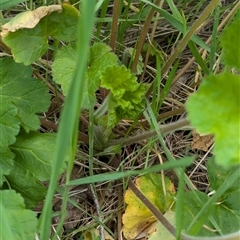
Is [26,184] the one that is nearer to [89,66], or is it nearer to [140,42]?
[89,66]

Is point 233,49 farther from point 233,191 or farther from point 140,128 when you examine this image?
point 140,128

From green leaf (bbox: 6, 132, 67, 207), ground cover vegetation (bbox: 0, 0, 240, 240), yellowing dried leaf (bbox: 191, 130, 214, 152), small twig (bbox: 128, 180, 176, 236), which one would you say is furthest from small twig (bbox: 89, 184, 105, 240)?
yellowing dried leaf (bbox: 191, 130, 214, 152)

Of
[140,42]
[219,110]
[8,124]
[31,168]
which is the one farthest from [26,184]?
[219,110]

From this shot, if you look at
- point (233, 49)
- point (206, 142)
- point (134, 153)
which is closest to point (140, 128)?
point (134, 153)

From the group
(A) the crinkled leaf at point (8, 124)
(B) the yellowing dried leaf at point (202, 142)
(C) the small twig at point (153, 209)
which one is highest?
(A) the crinkled leaf at point (8, 124)

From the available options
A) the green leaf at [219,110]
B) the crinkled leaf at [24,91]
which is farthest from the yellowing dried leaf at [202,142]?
the green leaf at [219,110]

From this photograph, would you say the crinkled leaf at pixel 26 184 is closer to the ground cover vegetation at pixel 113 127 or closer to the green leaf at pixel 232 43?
the ground cover vegetation at pixel 113 127

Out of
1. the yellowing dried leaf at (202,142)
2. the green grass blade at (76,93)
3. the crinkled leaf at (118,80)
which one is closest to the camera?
the green grass blade at (76,93)
